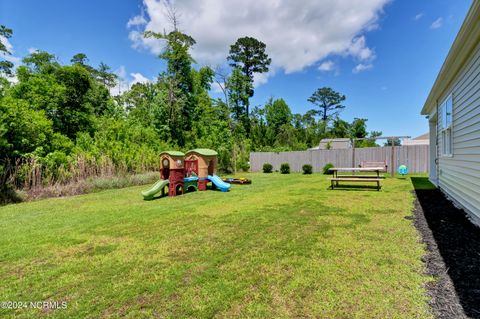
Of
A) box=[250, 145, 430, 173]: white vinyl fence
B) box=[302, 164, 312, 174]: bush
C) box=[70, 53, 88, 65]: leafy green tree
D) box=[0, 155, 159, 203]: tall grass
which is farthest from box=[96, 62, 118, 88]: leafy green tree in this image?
box=[302, 164, 312, 174]: bush

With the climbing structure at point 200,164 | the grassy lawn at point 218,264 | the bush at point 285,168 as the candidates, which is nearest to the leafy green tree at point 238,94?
the bush at point 285,168

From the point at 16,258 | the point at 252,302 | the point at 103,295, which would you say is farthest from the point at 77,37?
the point at 252,302

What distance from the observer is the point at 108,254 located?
297 cm

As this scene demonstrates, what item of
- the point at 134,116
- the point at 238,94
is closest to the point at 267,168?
the point at 238,94

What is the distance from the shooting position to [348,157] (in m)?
16.0

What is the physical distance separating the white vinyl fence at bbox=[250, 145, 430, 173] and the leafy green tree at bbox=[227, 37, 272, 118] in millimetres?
12991

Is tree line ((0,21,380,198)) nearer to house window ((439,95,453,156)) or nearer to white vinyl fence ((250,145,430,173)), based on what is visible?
white vinyl fence ((250,145,430,173))

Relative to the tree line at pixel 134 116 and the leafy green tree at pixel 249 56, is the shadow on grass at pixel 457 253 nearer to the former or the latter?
the tree line at pixel 134 116

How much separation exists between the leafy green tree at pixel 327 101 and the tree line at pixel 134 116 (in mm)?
6674

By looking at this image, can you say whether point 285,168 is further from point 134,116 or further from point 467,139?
point 467,139

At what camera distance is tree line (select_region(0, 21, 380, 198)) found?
26.8ft

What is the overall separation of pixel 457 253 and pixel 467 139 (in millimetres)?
→ 2882

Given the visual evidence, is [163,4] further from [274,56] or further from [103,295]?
[103,295]

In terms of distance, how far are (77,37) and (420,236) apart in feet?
52.6
